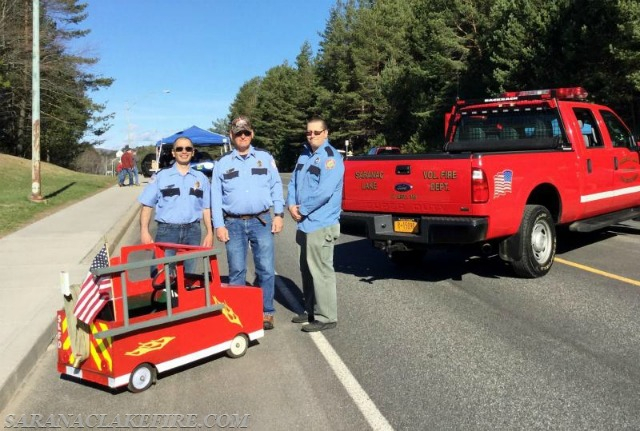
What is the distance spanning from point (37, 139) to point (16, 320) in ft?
44.1

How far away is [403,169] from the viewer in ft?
21.5

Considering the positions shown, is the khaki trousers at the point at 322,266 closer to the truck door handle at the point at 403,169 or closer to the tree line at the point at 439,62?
the truck door handle at the point at 403,169

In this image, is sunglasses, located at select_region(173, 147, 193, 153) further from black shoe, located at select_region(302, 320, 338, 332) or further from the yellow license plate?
the yellow license plate

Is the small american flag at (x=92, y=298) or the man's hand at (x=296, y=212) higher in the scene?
the man's hand at (x=296, y=212)

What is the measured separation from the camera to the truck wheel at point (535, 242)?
21.7 ft

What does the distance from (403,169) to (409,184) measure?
0.60 ft

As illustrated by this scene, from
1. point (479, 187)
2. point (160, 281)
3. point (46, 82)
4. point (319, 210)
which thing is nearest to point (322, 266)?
point (319, 210)

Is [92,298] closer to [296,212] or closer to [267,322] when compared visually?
[267,322]

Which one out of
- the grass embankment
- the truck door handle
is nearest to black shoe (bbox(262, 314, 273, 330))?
the truck door handle

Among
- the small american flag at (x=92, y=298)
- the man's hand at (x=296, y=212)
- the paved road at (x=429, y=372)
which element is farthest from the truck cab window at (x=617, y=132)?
the small american flag at (x=92, y=298)

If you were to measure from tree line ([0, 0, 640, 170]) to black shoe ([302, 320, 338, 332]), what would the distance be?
71.1 ft

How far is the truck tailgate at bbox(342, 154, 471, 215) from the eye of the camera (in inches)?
241

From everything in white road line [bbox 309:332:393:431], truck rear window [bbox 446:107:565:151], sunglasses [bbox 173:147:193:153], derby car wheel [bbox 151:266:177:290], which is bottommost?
white road line [bbox 309:332:393:431]

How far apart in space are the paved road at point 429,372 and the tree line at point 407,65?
799 inches
